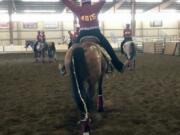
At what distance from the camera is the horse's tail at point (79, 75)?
498 cm

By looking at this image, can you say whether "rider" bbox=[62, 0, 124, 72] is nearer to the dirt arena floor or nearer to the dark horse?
the dirt arena floor

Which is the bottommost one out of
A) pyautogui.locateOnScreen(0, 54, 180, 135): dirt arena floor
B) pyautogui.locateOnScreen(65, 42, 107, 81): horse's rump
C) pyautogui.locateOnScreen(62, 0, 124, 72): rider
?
pyautogui.locateOnScreen(0, 54, 180, 135): dirt arena floor

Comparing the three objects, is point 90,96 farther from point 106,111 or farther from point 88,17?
point 106,111

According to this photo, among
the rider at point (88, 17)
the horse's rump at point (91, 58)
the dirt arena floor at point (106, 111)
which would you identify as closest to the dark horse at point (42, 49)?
the dirt arena floor at point (106, 111)

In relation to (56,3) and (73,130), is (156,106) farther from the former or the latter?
(56,3)

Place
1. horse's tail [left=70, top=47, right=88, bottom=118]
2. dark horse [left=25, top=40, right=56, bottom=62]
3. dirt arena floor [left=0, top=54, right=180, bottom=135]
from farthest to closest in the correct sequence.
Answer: dark horse [left=25, top=40, right=56, bottom=62] → dirt arena floor [left=0, top=54, right=180, bottom=135] → horse's tail [left=70, top=47, right=88, bottom=118]

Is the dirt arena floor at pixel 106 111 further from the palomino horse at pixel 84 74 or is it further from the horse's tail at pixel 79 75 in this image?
the horse's tail at pixel 79 75

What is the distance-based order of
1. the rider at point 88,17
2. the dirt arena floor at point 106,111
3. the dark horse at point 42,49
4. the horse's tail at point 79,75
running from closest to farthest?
the horse's tail at point 79,75, the dirt arena floor at point 106,111, the rider at point 88,17, the dark horse at point 42,49

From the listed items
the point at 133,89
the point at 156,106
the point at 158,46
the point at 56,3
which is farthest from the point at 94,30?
the point at 56,3

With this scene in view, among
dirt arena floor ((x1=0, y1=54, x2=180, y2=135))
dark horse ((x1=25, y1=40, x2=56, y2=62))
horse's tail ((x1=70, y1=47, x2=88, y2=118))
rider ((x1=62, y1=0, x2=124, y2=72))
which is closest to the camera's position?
horse's tail ((x1=70, y1=47, x2=88, y2=118))

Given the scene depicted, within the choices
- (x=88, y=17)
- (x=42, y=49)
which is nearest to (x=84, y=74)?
(x=88, y=17)

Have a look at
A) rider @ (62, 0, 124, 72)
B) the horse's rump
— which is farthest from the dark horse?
the horse's rump

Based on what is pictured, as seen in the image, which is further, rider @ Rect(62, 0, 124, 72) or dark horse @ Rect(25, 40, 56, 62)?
dark horse @ Rect(25, 40, 56, 62)

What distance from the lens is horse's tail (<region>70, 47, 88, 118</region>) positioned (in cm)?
498
